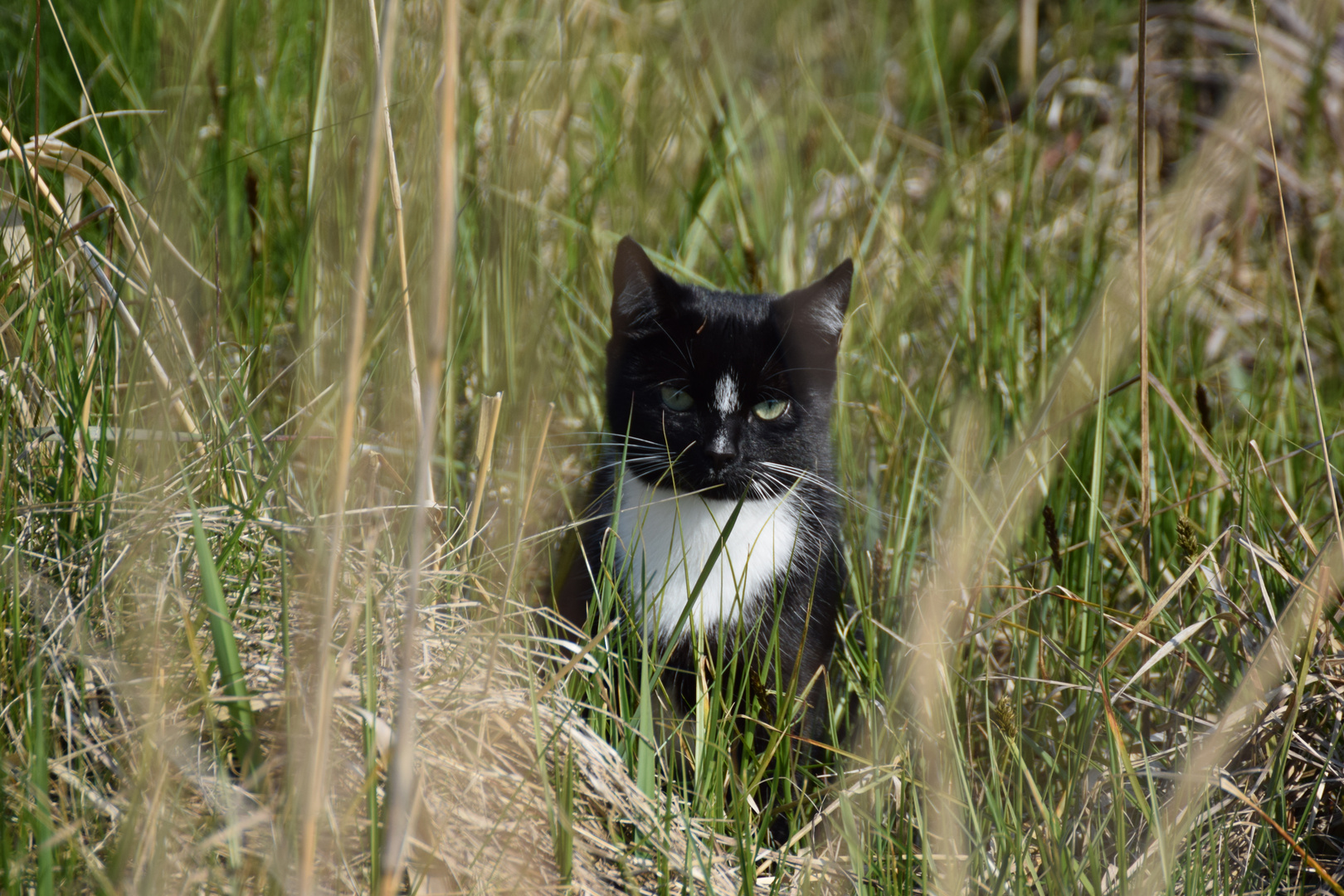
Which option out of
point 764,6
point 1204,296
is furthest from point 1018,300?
point 764,6

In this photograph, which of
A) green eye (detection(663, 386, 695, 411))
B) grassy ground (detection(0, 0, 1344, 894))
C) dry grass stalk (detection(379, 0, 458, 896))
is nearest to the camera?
dry grass stalk (detection(379, 0, 458, 896))

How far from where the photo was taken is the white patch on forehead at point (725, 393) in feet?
5.60

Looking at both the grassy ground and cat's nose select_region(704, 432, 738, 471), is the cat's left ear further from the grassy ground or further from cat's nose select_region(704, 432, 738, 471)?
the grassy ground

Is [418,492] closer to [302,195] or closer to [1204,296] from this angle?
[302,195]

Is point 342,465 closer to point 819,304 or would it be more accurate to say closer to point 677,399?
point 677,399

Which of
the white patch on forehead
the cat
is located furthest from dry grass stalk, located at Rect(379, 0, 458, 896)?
the white patch on forehead

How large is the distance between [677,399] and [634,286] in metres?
0.22

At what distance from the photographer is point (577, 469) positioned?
2375 mm

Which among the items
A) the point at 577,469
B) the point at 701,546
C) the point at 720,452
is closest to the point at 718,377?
the point at 720,452

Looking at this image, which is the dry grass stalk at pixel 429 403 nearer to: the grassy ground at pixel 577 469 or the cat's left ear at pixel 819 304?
the grassy ground at pixel 577 469

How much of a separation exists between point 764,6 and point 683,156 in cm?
67

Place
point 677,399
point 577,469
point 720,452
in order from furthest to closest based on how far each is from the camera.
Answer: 1. point 577,469
2. point 677,399
3. point 720,452

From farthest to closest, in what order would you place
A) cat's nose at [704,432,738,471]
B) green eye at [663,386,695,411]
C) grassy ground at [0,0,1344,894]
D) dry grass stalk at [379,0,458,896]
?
green eye at [663,386,695,411] < cat's nose at [704,432,738,471] < grassy ground at [0,0,1344,894] < dry grass stalk at [379,0,458,896]

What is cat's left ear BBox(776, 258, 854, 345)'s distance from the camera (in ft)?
5.63
